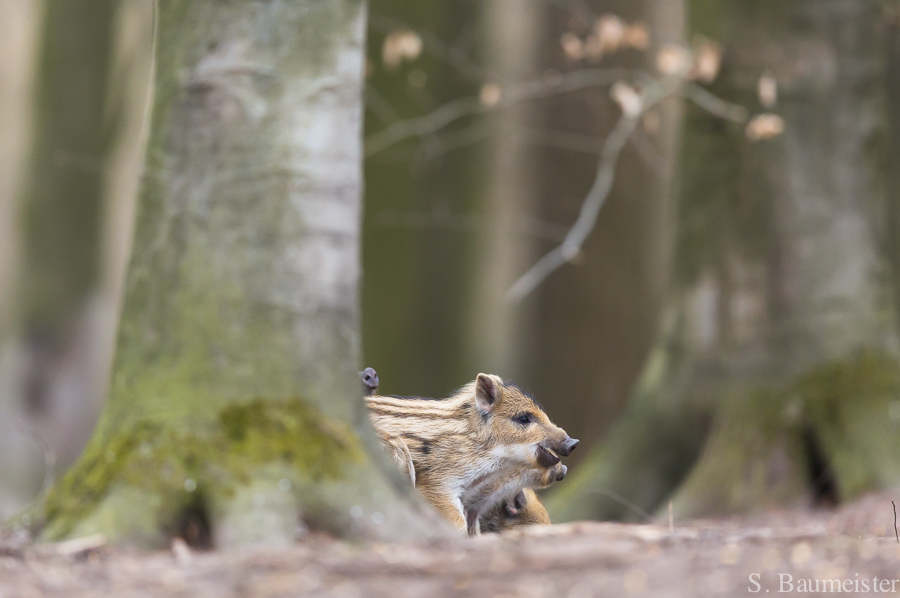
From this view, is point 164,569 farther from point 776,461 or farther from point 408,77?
point 408,77

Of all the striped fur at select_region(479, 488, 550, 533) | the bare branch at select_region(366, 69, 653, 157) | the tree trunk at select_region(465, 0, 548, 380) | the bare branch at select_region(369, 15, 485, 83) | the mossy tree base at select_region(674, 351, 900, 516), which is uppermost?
the bare branch at select_region(369, 15, 485, 83)

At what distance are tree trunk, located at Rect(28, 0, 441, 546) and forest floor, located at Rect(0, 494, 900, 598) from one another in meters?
0.16

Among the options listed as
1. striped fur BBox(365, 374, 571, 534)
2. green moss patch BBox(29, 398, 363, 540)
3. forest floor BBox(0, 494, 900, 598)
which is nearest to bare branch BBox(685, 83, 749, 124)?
striped fur BBox(365, 374, 571, 534)

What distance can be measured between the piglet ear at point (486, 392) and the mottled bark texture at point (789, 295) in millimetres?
1218

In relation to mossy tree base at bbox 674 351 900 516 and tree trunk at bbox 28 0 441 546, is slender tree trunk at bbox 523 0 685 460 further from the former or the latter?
tree trunk at bbox 28 0 441 546

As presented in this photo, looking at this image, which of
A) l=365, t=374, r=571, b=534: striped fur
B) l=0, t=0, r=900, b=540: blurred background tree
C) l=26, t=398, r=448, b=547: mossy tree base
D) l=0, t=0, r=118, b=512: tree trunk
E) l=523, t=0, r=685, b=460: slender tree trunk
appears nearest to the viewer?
l=26, t=398, r=448, b=547: mossy tree base

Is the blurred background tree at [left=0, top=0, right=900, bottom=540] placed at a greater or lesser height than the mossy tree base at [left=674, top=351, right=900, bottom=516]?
greater

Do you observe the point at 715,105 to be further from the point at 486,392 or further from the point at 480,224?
the point at 480,224

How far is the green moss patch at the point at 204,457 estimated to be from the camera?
11.3ft

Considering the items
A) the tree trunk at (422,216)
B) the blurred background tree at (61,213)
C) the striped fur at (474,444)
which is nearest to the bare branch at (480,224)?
the tree trunk at (422,216)

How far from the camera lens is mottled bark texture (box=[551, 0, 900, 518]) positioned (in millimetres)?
6156

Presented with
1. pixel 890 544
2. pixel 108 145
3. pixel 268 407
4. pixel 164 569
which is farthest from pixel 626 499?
pixel 108 145

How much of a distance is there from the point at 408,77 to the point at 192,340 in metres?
6.76

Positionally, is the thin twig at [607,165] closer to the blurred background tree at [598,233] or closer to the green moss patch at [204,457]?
the blurred background tree at [598,233]
